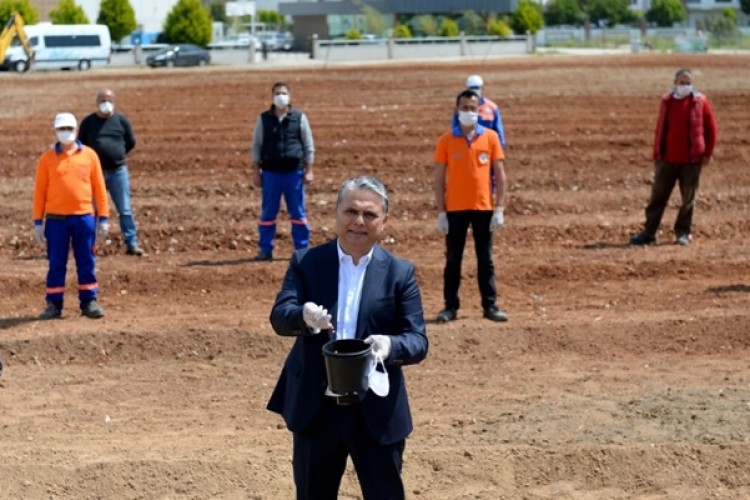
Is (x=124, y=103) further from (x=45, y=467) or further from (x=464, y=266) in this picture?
(x=45, y=467)

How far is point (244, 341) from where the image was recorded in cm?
1131

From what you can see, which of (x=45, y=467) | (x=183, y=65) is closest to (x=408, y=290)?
(x=45, y=467)

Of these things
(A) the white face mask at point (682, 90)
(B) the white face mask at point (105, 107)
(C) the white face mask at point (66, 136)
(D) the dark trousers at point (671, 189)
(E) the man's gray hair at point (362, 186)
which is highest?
(E) the man's gray hair at point (362, 186)

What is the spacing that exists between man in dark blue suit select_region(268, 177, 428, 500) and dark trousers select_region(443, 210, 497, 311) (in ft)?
19.8

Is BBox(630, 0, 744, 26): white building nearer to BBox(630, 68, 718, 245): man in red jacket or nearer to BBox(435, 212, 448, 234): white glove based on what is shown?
BBox(630, 68, 718, 245): man in red jacket

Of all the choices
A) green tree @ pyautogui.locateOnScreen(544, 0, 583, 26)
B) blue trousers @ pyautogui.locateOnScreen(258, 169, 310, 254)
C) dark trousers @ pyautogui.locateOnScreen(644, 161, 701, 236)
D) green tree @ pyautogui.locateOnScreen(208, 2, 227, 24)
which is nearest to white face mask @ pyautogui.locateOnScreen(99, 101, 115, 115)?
blue trousers @ pyautogui.locateOnScreen(258, 169, 310, 254)

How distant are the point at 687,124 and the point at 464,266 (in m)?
3.16

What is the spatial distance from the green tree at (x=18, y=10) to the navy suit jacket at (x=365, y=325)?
69493mm

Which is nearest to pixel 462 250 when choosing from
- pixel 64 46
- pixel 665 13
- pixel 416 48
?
pixel 64 46

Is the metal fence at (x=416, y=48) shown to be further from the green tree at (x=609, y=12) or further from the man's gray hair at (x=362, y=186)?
the man's gray hair at (x=362, y=186)

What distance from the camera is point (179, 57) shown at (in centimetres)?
5844

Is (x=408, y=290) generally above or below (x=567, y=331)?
above

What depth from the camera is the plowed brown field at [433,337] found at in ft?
25.8

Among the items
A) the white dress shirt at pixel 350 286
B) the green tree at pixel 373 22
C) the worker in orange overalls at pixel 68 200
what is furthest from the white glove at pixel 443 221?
the green tree at pixel 373 22
